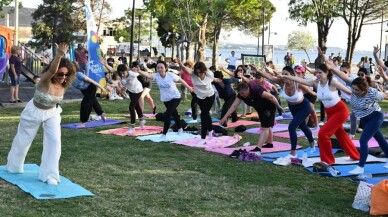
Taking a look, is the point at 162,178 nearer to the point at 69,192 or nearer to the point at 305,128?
the point at 69,192

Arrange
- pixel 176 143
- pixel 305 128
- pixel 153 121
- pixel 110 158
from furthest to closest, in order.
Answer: pixel 153 121 → pixel 176 143 → pixel 305 128 → pixel 110 158

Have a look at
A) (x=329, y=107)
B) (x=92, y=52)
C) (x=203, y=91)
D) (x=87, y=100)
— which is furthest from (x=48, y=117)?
(x=92, y=52)

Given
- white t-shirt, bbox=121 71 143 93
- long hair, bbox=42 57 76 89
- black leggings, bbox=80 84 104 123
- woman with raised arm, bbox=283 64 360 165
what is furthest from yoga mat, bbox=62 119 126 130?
woman with raised arm, bbox=283 64 360 165

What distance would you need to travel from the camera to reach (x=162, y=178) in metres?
7.27

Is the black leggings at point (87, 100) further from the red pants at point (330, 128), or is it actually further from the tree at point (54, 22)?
the tree at point (54, 22)

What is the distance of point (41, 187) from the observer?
6328mm

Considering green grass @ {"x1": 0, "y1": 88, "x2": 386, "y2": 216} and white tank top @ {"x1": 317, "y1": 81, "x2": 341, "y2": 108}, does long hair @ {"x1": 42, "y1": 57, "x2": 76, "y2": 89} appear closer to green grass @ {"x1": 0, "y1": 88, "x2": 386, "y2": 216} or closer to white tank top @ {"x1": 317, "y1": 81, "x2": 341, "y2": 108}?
green grass @ {"x1": 0, "y1": 88, "x2": 386, "y2": 216}

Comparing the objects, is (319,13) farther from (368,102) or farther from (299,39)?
(299,39)

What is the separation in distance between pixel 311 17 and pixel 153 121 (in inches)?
702

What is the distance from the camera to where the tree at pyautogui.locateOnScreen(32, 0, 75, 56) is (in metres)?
49.9

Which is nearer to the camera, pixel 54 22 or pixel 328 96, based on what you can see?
pixel 328 96

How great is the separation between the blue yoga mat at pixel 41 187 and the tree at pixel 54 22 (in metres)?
44.1

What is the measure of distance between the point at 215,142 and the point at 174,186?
3618 millimetres

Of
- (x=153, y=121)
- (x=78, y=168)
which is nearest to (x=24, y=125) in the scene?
(x=78, y=168)
